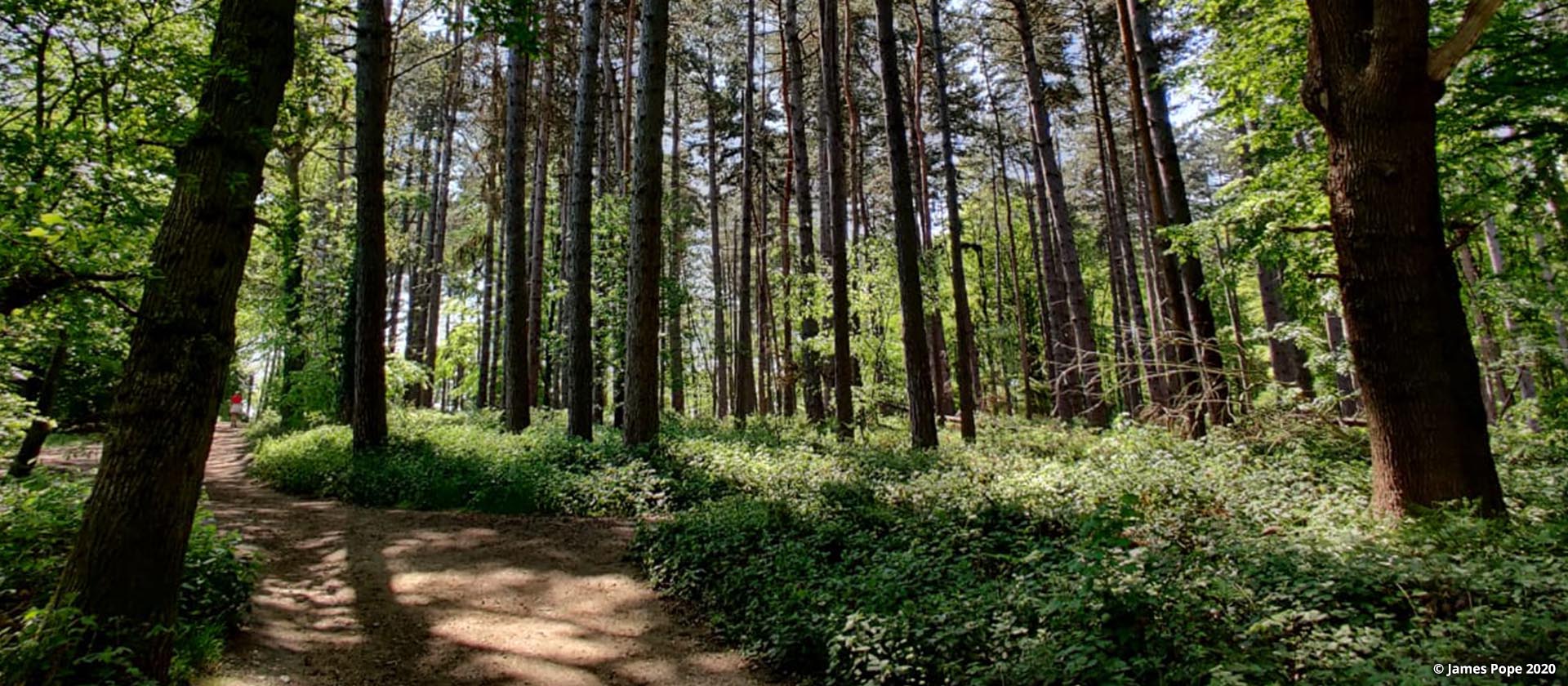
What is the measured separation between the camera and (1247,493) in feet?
19.1

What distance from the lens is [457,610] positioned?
5.43m

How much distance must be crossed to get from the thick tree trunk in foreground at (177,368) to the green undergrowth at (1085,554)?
3.34m

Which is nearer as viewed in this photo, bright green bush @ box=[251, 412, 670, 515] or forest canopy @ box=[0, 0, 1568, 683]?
forest canopy @ box=[0, 0, 1568, 683]

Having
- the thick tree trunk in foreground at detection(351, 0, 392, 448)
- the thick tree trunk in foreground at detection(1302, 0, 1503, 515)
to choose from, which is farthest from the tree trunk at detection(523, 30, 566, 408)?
the thick tree trunk in foreground at detection(1302, 0, 1503, 515)

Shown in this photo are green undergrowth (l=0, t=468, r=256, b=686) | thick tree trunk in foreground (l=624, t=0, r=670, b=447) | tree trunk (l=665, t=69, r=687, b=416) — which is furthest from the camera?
tree trunk (l=665, t=69, r=687, b=416)

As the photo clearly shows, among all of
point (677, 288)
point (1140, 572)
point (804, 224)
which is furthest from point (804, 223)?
point (1140, 572)

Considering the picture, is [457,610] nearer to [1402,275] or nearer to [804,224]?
[1402,275]

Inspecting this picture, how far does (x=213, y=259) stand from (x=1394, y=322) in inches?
285

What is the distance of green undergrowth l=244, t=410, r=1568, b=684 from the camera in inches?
118

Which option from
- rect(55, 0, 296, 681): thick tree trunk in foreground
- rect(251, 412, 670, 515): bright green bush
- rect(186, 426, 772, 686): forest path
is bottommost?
rect(186, 426, 772, 686): forest path

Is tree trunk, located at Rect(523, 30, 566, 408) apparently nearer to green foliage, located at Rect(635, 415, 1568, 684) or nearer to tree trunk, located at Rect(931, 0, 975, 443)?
tree trunk, located at Rect(931, 0, 975, 443)

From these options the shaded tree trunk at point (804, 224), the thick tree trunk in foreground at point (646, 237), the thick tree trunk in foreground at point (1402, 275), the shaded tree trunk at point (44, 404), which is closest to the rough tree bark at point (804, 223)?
the shaded tree trunk at point (804, 224)

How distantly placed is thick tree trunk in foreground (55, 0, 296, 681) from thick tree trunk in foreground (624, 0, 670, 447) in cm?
654

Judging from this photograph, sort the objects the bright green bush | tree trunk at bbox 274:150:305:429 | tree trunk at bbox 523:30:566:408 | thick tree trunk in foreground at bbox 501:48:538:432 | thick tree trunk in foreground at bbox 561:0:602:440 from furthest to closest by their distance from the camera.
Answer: tree trunk at bbox 523:30:566:408 → tree trunk at bbox 274:150:305:429 → thick tree trunk in foreground at bbox 501:48:538:432 → thick tree trunk in foreground at bbox 561:0:602:440 → the bright green bush
